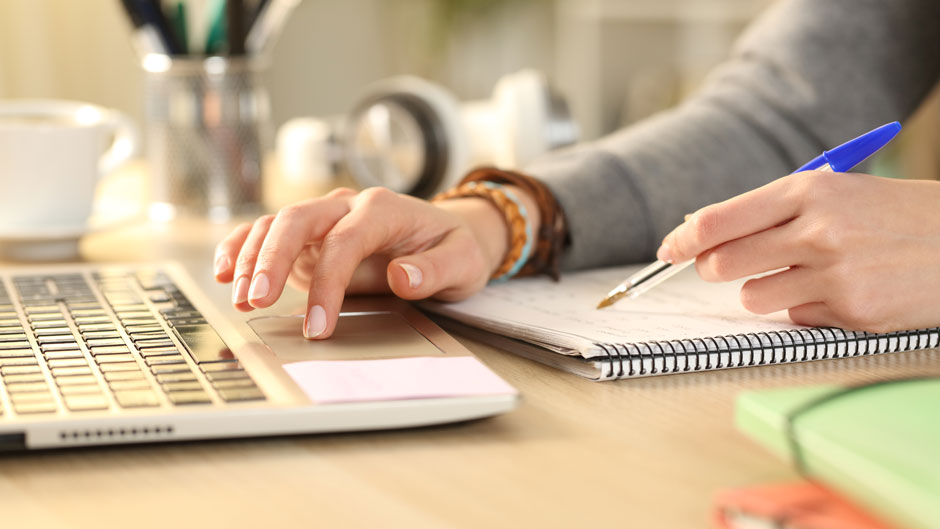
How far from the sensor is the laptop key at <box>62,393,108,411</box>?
0.38 metres

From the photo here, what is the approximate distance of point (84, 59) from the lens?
102 inches

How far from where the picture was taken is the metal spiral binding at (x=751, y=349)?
19.0 inches

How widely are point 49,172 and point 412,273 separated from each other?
1.62ft

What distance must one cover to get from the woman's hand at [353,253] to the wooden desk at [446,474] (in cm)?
13

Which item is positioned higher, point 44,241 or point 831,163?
point 831,163

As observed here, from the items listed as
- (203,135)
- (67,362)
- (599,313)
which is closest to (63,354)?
(67,362)

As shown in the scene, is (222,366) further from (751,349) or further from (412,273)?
(751,349)

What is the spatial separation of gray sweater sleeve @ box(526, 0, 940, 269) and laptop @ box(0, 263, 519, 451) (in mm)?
243

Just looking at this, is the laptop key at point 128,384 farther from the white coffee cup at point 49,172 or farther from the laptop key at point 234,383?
the white coffee cup at point 49,172

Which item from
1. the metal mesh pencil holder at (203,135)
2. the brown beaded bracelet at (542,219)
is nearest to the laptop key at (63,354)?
the brown beaded bracelet at (542,219)

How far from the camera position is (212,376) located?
1.41ft

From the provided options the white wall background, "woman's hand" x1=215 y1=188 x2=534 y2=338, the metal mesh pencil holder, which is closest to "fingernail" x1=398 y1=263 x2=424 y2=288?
"woman's hand" x1=215 y1=188 x2=534 y2=338

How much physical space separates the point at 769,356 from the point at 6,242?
0.69m

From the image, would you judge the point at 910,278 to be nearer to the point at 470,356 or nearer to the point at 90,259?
the point at 470,356
